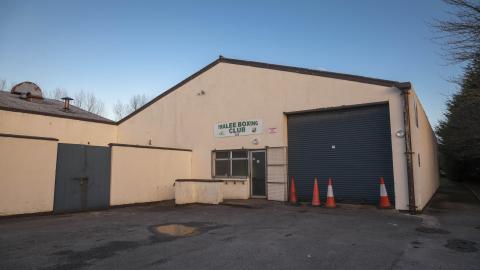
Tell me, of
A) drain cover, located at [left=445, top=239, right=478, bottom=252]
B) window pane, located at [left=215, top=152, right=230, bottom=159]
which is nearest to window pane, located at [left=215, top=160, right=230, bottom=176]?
window pane, located at [left=215, top=152, right=230, bottom=159]

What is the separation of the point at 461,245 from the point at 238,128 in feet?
33.4

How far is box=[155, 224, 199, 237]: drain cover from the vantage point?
7446mm

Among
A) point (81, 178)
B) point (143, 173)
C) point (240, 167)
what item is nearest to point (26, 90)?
point (143, 173)

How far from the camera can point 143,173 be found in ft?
44.7

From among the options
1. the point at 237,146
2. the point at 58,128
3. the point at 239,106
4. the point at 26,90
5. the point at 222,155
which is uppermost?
the point at 26,90

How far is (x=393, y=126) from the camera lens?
37.4 ft

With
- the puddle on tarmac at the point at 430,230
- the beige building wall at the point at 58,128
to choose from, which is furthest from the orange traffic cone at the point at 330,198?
the beige building wall at the point at 58,128

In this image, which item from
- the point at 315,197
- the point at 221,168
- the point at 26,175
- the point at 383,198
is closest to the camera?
the point at 26,175

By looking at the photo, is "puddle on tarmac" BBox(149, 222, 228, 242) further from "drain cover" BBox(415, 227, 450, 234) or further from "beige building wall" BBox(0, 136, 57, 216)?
"drain cover" BBox(415, 227, 450, 234)

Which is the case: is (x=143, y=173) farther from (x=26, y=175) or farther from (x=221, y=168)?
(x=26, y=175)

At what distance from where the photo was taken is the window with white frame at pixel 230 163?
49.1 ft

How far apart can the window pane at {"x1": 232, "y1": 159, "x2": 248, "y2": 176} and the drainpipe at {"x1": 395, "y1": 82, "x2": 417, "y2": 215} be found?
21.8ft

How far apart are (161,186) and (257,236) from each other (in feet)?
26.9

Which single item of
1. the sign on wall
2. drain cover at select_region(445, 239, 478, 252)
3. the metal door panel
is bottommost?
drain cover at select_region(445, 239, 478, 252)
